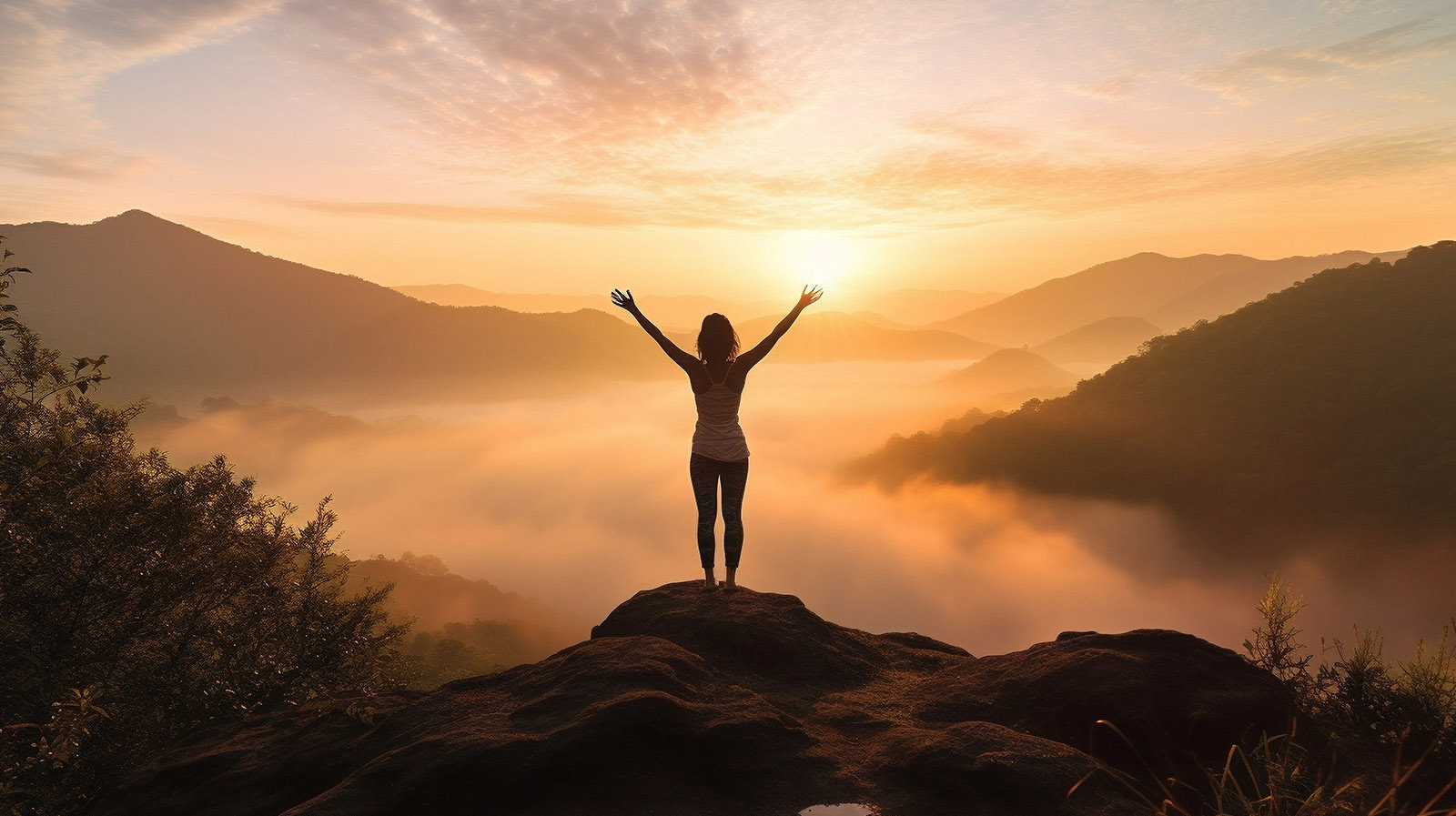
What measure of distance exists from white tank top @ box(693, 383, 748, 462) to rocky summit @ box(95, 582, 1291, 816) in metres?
1.75

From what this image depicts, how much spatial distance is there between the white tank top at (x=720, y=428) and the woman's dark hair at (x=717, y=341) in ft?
1.11

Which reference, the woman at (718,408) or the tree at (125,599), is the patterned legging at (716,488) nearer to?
the woman at (718,408)

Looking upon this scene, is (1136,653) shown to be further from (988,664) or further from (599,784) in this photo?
(599,784)

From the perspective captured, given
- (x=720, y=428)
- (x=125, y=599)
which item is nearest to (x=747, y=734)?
(x=720, y=428)

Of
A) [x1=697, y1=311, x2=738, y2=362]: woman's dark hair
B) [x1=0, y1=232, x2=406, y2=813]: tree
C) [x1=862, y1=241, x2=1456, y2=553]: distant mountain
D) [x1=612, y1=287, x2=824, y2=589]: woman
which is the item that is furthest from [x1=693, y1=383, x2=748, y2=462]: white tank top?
[x1=862, y1=241, x2=1456, y2=553]: distant mountain

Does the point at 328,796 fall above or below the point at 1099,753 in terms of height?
above

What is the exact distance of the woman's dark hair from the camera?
845 cm

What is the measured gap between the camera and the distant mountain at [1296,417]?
88.5 metres

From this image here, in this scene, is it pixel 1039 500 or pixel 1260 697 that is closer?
pixel 1260 697

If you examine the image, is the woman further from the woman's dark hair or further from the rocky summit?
the rocky summit

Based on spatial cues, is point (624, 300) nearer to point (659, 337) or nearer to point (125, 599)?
point (659, 337)

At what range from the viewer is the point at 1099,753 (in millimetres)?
6027

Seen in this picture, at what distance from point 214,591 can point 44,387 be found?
3581 millimetres

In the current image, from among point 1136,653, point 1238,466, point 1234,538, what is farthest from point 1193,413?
point 1136,653
